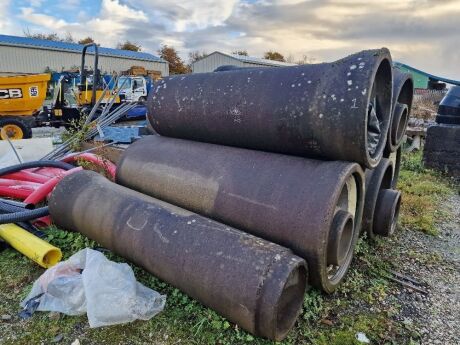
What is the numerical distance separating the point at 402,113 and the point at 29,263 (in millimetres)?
3155

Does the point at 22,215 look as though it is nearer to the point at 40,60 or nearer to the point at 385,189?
the point at 385,189

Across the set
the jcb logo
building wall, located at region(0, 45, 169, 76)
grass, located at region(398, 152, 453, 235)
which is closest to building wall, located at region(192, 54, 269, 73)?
building wall, located at region(0, 45, 169, 76)

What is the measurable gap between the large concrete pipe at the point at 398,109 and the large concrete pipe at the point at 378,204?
0.19 meters

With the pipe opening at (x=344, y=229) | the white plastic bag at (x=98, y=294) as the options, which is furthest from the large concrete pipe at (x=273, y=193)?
the white plastic bag at (x=98, y=294)

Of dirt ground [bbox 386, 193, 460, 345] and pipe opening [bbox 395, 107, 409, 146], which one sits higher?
pipe opening [bbox 395, 107, 409, 146]

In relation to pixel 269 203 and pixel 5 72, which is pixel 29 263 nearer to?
pixel 269 203

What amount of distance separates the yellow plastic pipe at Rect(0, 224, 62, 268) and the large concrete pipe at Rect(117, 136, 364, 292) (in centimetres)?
79

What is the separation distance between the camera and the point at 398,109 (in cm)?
272

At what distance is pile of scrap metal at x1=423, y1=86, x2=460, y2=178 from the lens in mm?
5105

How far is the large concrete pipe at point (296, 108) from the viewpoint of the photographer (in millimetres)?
1855

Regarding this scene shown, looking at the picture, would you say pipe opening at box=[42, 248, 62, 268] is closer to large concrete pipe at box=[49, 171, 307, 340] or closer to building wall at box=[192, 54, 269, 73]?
large concrete pipe at box=[49, 171, 307, 340]

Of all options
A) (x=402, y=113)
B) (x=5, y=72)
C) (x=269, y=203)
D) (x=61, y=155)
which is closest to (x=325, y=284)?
(x=269, y=203)

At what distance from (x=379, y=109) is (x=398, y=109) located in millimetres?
476

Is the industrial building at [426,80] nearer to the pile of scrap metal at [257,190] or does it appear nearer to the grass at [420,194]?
the grass at [420,194]
